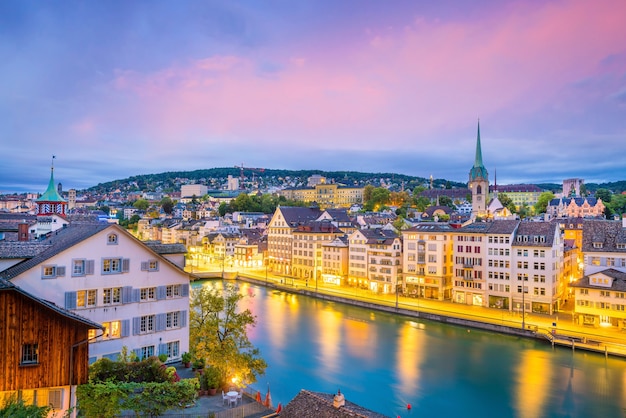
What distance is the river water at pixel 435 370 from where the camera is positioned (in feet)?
89.7

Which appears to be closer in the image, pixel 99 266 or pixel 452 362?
pixel 99 266

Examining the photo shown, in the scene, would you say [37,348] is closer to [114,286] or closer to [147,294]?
[114,286]

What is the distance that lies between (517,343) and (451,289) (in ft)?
57.9

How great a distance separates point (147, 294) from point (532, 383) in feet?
80.9

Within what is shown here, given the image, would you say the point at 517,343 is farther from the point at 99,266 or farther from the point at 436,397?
the point at 99,266

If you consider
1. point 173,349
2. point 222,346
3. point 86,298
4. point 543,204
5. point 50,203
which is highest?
point 543,204

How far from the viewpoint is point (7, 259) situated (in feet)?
66.6

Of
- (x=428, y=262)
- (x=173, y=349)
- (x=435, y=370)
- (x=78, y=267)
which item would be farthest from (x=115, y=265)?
(x=428, y=262)

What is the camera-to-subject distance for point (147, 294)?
23812 mm

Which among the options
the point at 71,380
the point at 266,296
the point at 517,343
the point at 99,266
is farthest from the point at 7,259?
the point at 266,296

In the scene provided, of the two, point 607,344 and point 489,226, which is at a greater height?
point 489,226

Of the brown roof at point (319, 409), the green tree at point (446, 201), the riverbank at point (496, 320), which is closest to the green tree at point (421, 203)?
the green tree at point (446, 201)

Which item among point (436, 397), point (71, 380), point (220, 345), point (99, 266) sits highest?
point (99, 266)

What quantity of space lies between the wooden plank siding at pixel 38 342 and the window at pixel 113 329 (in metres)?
8.62
